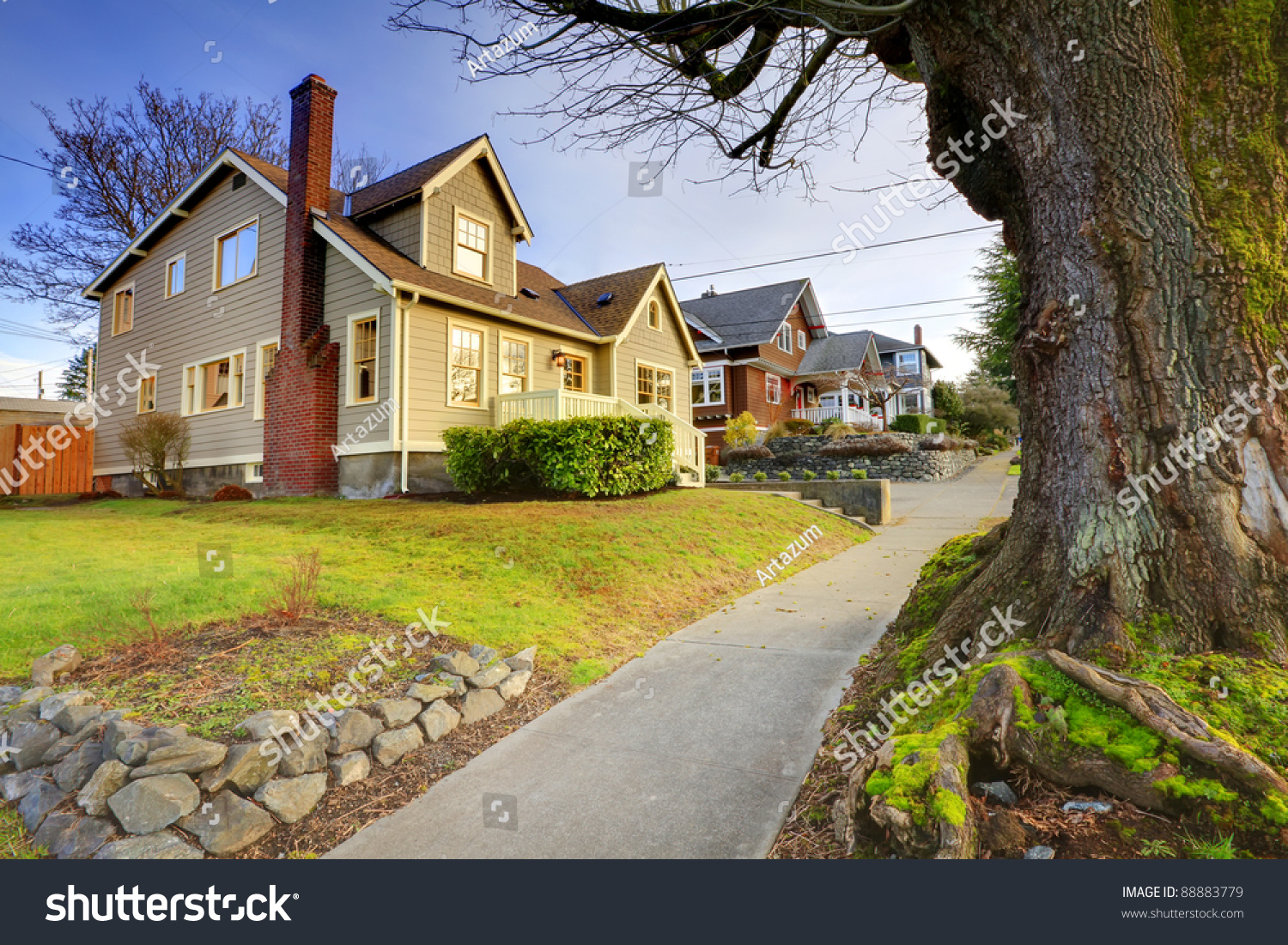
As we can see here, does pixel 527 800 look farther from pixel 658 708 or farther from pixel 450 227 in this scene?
pixel 450 227

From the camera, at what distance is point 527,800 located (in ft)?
9.06

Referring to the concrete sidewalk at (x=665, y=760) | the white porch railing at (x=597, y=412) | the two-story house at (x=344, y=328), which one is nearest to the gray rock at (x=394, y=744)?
the concrete sidewalk at (x=665, y=760)

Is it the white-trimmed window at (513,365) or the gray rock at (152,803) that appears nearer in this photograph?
the gray rock at (152,803)

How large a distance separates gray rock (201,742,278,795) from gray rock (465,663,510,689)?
1.18m

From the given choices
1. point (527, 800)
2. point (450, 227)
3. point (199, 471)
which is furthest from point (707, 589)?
point (199, 471)

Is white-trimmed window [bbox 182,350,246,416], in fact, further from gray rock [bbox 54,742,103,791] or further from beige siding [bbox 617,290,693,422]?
gray rock [bbox 54,742,103,791]

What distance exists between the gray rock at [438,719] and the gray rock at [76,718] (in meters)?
1.49

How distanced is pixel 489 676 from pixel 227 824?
156 cm

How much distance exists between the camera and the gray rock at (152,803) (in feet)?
7.97

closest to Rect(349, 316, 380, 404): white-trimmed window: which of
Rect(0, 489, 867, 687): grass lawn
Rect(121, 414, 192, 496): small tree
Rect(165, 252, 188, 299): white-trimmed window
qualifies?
Rect(0, 489, 867, 687): grass lawn

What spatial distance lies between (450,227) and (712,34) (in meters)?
10.0

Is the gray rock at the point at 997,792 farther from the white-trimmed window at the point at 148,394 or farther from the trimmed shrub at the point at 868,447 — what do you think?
the white-trimmed window at the point at 148,394

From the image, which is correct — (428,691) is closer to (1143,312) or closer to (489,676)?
(489,676)

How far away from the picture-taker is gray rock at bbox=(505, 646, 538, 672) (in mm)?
4086
